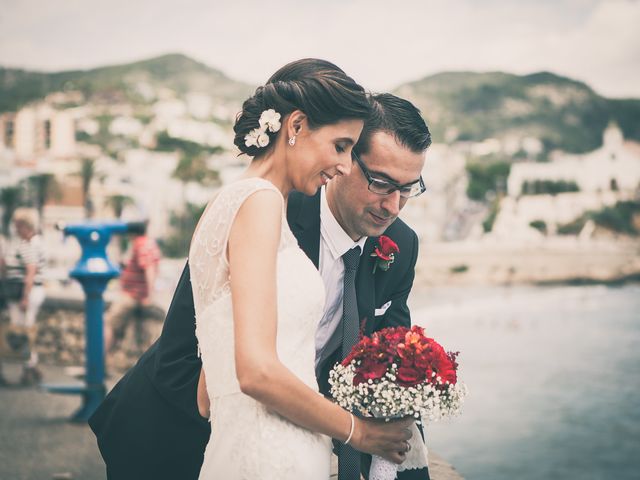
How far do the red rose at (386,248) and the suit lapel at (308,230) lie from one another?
7.9 inches

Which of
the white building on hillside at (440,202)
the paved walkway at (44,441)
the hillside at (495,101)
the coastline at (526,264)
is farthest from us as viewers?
the hillside at (495,101)

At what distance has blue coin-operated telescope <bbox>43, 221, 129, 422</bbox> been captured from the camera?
540 centimetres

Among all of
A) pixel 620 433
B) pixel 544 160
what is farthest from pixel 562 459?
pixel 544 160

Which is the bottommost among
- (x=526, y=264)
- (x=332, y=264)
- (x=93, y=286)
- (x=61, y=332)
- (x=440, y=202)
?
(x=526, y=264)

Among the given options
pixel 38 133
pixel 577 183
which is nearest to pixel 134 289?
pixel 38 133

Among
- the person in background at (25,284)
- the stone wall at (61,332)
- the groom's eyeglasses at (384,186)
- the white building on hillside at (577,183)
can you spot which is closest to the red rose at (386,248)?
the groom's eyeglasses at (384,186)

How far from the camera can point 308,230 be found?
2.46 metres

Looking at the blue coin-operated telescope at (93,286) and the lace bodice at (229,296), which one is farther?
the blue coin-operated telescope at (93,286)

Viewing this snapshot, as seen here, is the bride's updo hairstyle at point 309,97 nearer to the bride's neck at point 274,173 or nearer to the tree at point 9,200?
the bride's neck at point 274,173

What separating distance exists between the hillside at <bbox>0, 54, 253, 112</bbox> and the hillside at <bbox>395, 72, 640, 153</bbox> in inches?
1384

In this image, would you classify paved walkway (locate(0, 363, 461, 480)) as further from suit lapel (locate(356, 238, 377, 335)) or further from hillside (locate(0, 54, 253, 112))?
hillside (locate(0, 54, 253, 112))

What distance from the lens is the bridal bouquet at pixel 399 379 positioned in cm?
173

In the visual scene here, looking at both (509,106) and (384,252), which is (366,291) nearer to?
(384,252)

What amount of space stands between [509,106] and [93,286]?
466 feet
